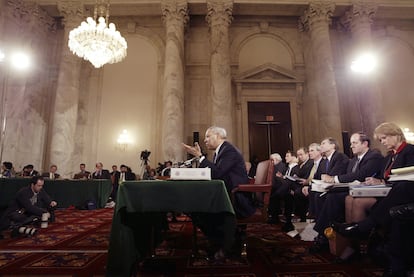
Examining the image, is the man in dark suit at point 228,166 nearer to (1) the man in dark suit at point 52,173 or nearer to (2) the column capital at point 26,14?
(1) the man in dark suit at point 52,173

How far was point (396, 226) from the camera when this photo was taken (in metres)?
2.16

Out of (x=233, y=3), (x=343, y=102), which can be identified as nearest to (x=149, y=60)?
(x=233, y=3)

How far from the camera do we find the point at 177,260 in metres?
2.71

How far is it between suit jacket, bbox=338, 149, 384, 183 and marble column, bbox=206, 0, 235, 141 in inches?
249

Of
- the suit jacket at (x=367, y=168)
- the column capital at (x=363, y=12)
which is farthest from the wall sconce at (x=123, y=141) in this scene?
the column capital at (x=363, y=12)

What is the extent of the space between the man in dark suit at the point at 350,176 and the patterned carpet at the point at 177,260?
1.29 ft

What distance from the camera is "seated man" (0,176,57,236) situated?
4.08 metres

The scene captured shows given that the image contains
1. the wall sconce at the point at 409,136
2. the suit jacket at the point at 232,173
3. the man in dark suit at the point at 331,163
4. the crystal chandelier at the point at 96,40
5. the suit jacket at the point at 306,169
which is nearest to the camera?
the suit jacket at the point at 232,173

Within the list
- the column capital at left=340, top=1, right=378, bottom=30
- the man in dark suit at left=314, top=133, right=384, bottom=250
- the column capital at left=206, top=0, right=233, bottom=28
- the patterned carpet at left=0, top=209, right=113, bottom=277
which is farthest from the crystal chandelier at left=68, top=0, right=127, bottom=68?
the column capital at left=340, top=1, right=378, bottom=30

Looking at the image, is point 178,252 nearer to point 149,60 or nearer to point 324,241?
point 324,241

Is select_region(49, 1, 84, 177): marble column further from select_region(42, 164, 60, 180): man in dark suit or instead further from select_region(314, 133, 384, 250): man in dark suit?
select_region(314, 133, 384, 250): man in dark suit

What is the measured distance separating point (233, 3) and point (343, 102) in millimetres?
6682

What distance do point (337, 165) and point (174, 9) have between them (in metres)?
9.66

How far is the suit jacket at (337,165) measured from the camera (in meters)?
3.63
